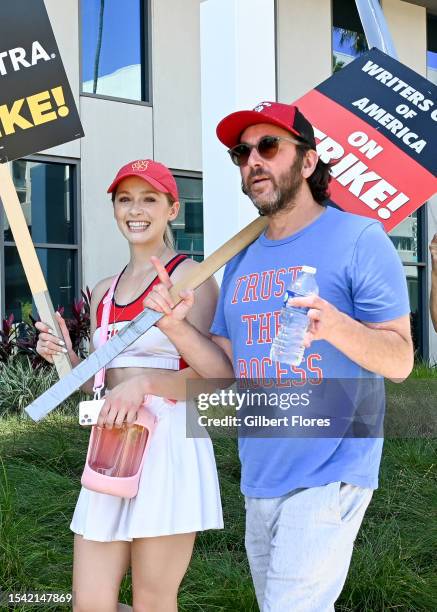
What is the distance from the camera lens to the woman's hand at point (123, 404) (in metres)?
3.10

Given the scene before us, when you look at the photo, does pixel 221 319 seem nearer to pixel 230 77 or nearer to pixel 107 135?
pixel 230 77

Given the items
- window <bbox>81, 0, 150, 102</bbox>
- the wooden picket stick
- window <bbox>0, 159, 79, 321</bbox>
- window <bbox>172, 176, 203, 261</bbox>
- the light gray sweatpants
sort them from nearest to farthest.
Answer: the light gray sweatpants, the wooden picket stick, window <bbox>0, 159, 79, 321</bbox>, window <bbox>81, 0, 150, 102</bbox>, window <bbox>172, 176, 203, 261</bbox>

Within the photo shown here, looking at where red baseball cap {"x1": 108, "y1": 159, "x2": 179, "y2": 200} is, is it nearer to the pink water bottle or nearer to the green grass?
the pink water bottle

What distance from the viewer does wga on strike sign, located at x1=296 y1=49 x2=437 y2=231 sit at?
359 cm

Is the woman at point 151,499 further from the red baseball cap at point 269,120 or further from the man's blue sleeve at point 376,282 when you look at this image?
the man's blue sleeve at point 376,282

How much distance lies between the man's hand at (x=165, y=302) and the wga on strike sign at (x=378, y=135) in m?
0.87

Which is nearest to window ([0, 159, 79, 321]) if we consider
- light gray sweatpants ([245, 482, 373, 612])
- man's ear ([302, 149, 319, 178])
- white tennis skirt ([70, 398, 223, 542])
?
white tennis skirt ([70, 398, 223, 542])

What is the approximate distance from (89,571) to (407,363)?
51.6 inches

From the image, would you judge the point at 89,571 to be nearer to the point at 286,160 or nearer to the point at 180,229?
the point at 286,160

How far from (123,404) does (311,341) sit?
0.79 metres

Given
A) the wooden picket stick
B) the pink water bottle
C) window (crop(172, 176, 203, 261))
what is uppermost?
window (crop(172, 176, 203, 261))

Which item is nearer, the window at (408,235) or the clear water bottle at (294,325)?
the clear water bottle at (294,325)

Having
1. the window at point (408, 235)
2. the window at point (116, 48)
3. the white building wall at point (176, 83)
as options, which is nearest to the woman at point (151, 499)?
the window at point (116, 48)

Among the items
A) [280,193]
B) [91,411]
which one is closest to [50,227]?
[91,411]
